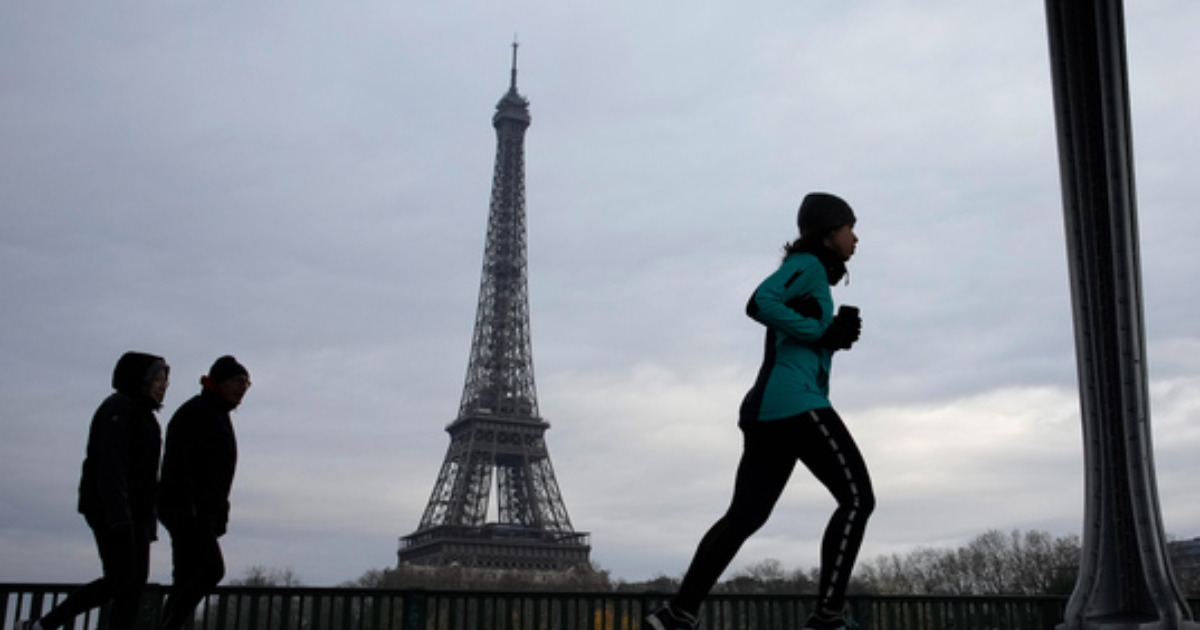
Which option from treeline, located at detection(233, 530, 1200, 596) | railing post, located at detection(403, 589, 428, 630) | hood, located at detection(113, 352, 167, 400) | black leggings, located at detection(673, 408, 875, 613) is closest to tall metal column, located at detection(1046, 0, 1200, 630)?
black leggings, located at detection(673, 408, 875, 613)

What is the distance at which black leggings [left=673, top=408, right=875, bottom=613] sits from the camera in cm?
356

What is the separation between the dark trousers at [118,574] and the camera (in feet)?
15.9

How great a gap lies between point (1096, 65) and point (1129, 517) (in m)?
4.05

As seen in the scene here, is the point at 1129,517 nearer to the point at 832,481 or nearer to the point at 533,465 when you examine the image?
the point at 832,481

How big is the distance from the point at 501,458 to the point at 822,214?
6971 cm

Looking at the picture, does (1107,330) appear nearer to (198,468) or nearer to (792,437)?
(792,437)

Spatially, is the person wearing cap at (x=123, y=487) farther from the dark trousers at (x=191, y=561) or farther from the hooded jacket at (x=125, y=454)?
the dark trousers at (x=191, y=561)

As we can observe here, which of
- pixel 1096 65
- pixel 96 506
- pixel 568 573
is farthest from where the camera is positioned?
pixel 568 573

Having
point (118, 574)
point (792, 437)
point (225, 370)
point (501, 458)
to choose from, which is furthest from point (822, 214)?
point (501, 458)

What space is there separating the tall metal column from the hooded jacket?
240 inches

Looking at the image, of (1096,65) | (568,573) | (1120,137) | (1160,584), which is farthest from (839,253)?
(568,573)

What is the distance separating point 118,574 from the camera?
16.0 feet

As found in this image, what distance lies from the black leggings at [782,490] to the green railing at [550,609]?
384 cm

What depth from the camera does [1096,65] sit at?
7441mm
